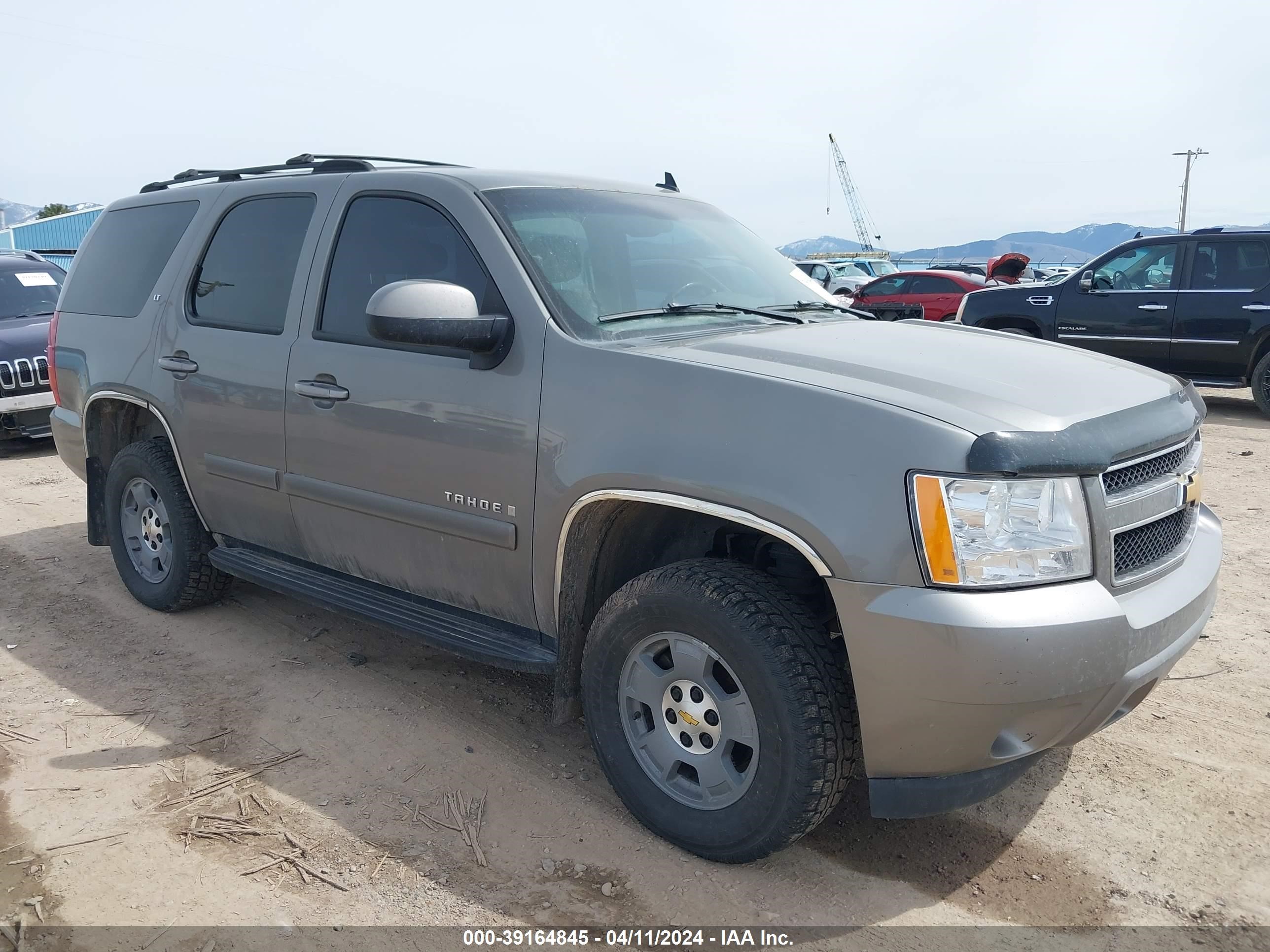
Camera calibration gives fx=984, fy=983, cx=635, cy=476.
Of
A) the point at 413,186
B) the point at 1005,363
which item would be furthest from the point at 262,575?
the point at 1005,363

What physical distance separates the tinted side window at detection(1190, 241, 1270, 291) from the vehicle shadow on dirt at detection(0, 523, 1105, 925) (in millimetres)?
8435

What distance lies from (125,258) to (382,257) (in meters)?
1.98

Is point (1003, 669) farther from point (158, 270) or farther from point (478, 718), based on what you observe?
point (158, 270)

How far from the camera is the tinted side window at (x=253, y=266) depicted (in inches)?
152

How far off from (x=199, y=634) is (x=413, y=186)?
→ 237 centimetres

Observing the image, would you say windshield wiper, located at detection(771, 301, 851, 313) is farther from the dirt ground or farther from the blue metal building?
the blue metal building

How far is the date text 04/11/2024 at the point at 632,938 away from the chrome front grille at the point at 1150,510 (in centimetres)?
125

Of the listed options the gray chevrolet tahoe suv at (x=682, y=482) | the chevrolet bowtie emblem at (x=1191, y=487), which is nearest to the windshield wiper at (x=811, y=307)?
the gray chevrolet tahoe suv at (x=682, y=482)

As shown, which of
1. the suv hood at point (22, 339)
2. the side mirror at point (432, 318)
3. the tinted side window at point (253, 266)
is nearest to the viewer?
the side mirror at point (432, 318)

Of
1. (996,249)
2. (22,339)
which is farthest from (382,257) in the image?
(996,249)

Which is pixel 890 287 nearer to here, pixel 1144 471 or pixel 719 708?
pixel 1144 471

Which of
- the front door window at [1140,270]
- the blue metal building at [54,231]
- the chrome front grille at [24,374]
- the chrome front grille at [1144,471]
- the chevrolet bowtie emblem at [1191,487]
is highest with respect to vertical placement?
the blue metal building at [54,231]

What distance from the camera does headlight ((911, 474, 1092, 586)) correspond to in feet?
7.39

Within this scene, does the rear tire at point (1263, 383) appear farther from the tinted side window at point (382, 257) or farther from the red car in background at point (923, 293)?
the tinted side window at point (382, 257)
